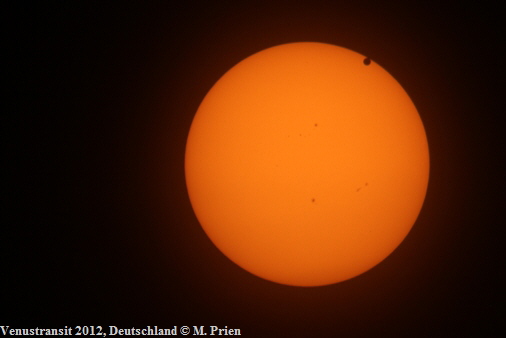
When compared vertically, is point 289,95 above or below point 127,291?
above

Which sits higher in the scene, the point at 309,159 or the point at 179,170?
the point at 179,170

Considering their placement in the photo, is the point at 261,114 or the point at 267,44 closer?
the point at 261,114

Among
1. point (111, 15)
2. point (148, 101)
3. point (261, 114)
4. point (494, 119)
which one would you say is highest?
point (111, 15)

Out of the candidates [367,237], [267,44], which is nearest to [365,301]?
[367,237]

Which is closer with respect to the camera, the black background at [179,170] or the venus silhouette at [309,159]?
the venus silhouette at [309,159]

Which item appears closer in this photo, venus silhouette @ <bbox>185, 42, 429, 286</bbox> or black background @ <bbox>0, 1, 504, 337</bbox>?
venus silhouette @ <bbox>185, 42, 429, 286</bbox>

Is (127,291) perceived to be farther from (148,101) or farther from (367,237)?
(367,237)

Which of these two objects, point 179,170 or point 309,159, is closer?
point 309,159
